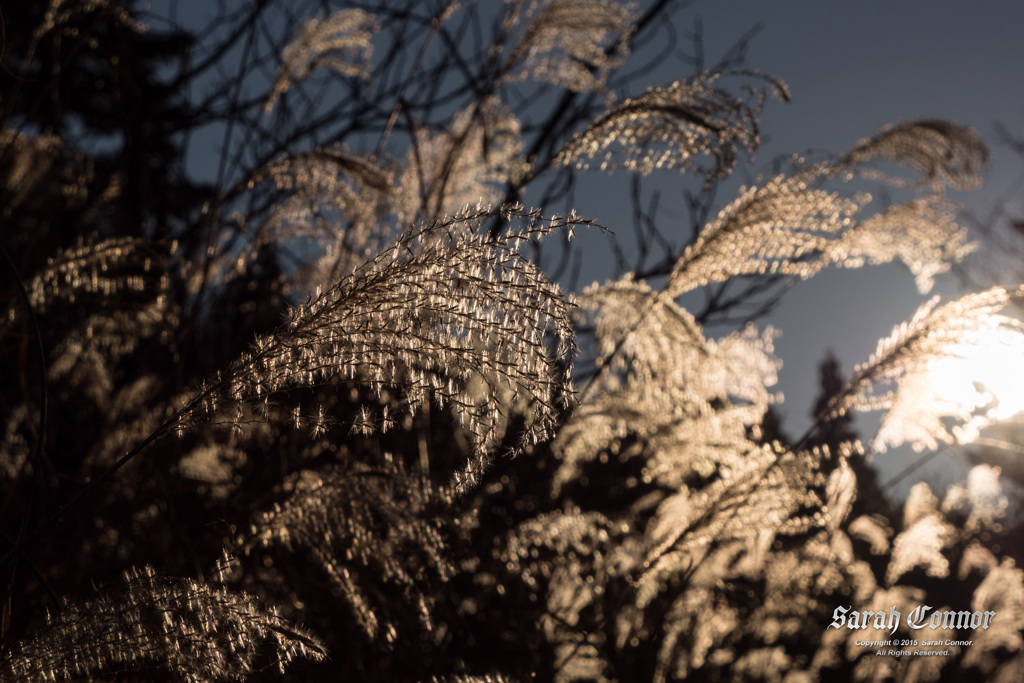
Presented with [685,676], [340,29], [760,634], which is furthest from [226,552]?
[760,634]

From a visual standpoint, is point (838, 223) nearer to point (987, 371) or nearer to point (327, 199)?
point (987, 371)

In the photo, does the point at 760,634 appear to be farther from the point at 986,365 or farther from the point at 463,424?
the point at 463,424

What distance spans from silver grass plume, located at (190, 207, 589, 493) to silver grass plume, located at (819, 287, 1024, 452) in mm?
1361

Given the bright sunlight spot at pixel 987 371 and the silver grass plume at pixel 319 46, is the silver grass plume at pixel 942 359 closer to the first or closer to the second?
the bright sunlight spot at pixel 987 371

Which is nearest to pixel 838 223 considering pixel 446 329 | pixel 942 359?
pixel 942 359

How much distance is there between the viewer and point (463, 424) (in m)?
0.88

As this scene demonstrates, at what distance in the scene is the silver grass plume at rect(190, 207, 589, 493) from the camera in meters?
0.86

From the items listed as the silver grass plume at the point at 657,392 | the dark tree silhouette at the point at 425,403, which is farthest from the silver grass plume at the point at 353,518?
the silver grass plume at the point at 657,392

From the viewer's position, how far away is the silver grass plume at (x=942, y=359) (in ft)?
5.57

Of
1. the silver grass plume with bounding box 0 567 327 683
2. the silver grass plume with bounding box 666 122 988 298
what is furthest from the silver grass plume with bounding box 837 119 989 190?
the silver grass plume with bounding box 0 567 327 683

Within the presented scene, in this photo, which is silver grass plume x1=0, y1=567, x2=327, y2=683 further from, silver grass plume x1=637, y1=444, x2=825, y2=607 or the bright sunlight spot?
the bright sunlight spot

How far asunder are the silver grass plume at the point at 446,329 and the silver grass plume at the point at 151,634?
302 millimetres

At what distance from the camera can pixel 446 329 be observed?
90 cm

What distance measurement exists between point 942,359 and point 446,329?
1590mm
